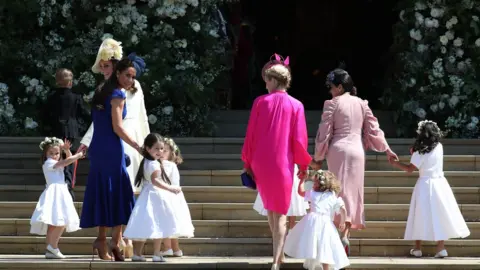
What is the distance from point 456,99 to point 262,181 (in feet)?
18.0

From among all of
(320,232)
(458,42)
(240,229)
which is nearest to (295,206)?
(240,229)

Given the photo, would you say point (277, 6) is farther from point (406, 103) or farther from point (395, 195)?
point (395, 195)

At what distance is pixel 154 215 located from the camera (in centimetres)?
1200

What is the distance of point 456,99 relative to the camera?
16.5 metres

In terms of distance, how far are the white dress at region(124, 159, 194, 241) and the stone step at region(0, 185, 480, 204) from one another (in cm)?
182

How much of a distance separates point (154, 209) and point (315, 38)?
1060 centimetres

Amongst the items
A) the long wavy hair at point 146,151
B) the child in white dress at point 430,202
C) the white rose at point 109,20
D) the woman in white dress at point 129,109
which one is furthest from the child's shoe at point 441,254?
the white rose at point 109,20

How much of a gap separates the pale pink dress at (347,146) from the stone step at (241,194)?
5.22 feet

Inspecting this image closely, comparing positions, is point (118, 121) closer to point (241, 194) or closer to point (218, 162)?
point (241, 194)

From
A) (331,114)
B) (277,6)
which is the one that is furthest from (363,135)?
(277,6)

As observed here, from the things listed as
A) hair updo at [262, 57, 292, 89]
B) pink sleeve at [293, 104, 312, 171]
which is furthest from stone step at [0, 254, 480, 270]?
hair updo at [262, 57, 292, 89]

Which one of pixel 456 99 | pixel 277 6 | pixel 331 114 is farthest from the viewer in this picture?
pixel 277 6

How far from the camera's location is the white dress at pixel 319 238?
11305 mm

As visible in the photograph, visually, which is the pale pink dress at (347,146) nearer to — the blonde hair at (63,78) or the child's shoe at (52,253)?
the child's shoe at (52,253)
